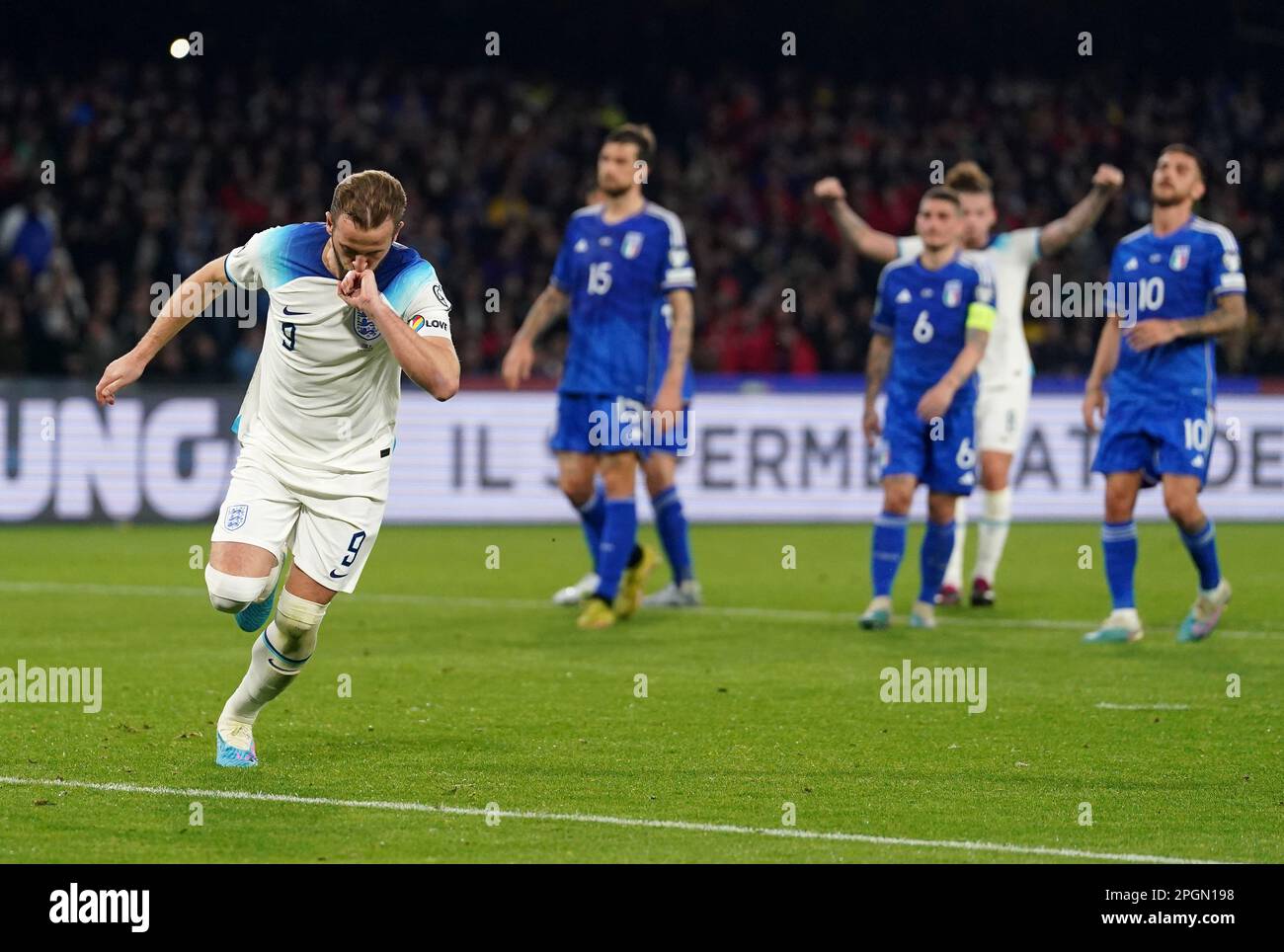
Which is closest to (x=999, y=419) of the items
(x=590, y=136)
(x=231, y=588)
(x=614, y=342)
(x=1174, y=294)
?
(x=1174, y=294)

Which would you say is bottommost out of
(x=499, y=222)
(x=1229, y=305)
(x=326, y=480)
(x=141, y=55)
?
(x=326, y=480)

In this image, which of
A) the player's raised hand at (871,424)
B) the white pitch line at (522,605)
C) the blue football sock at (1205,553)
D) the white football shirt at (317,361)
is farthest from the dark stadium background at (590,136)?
the white football shirt at (317,361)

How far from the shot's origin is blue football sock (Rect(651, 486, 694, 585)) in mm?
12125

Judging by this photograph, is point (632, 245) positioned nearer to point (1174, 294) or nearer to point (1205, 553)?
point (1174, 294)

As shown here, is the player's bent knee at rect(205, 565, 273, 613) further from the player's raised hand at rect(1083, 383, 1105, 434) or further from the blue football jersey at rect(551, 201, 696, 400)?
the player's raised hand at rect(1083, 383, 1105, 434)

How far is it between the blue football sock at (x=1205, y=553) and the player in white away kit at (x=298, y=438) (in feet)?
16.3

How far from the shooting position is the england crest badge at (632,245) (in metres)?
11.2

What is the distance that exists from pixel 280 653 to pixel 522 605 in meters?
5.76

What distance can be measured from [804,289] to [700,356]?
2491mm

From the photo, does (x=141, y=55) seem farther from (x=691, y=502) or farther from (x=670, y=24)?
(x=691, y=502)

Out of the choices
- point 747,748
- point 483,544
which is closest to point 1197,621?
point 747,748

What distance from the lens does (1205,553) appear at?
34.0 feet

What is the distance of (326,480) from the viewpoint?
267 inches
